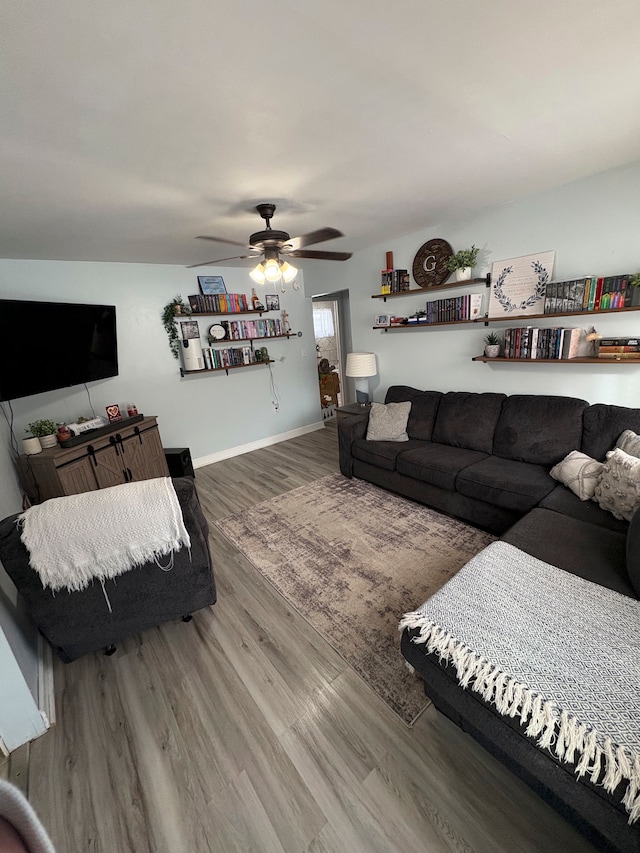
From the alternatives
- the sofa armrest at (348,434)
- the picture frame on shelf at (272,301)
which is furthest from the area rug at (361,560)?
the picture frame on shelf at (272,301)

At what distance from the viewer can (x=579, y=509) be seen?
194 centimetres

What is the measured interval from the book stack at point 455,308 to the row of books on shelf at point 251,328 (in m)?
2.04

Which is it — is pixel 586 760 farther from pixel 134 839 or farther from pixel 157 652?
pixel 157 652

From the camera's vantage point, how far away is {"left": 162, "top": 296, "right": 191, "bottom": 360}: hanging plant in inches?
145

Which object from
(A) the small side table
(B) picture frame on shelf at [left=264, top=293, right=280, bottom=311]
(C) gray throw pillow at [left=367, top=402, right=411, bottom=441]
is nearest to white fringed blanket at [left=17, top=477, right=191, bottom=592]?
(C) gray throw pillow at [left=367, top=402, right=411, bottom=441]

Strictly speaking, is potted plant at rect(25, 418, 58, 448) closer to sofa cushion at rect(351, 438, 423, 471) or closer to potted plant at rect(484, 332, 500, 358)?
sofa cushion at rect(351, 438, 423, 471)

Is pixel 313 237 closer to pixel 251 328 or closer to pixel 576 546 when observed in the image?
pixel 576 546

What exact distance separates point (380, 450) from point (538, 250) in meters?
2.04

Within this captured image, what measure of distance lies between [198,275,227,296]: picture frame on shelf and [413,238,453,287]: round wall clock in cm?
227

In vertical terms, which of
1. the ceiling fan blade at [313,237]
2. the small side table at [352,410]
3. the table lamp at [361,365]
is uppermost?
the ceiling fan blade at [313,237]

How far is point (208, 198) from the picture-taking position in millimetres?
1958

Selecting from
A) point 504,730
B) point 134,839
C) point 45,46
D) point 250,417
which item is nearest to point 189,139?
point 45,46

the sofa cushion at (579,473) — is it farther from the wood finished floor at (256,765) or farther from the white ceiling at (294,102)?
the white ceiling at (294,102)

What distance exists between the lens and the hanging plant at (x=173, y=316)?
367 centimetres
